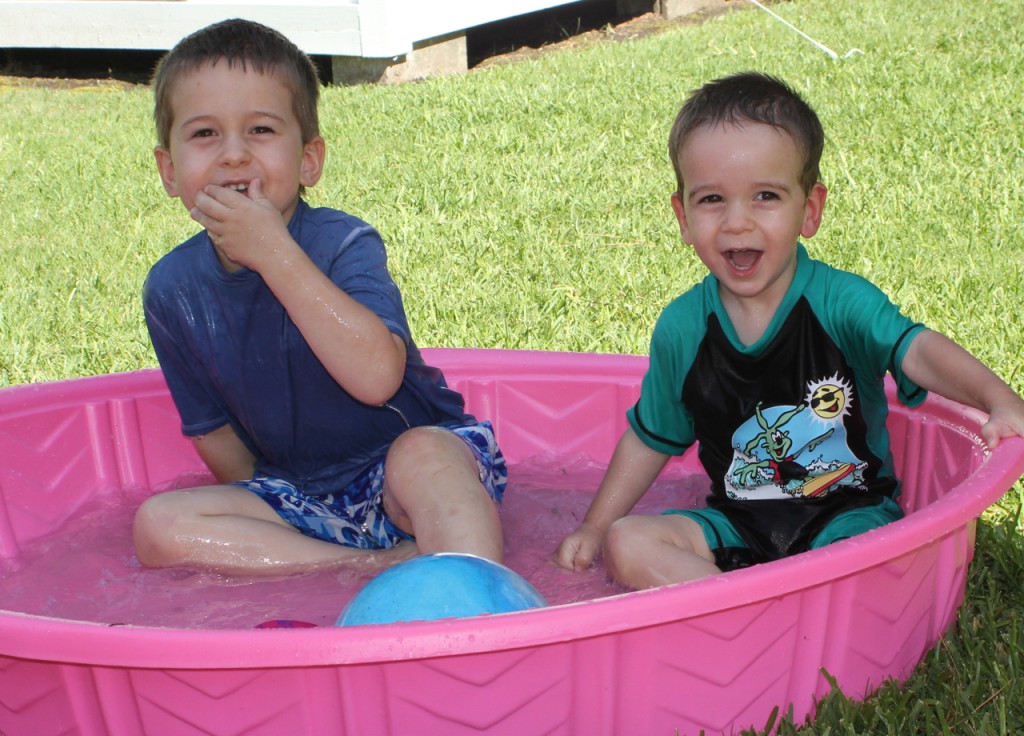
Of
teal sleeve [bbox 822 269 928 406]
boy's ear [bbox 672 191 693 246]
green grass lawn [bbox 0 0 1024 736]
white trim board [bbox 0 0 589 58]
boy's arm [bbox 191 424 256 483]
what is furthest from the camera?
white trim board [bbox 0 0 589 58]

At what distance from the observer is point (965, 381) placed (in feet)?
6.82

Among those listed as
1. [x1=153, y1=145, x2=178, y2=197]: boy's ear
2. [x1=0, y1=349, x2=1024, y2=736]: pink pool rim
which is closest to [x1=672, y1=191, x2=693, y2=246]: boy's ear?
[x1=0, y1=349, x2=1024, y2=736]: pink pool rim

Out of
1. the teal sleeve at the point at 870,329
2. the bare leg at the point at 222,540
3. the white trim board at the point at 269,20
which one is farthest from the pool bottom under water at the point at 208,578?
the white trim board at the point at 269,20

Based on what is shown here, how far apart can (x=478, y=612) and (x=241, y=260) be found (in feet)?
2.80

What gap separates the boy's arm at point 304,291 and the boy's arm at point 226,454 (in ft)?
1.90

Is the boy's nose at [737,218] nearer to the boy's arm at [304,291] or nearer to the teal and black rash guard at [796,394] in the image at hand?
the teal and black rash guard at [796,394]

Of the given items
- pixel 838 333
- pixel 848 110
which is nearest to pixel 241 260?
pixel 838 333

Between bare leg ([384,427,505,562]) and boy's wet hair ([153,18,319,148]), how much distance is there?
2.19ft

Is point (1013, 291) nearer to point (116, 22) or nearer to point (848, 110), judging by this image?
point (848, 110)

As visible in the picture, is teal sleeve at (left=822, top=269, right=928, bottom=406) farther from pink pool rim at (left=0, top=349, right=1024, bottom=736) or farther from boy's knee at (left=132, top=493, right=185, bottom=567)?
boy's knee at (left=132, top=493, right=185, bottom=567)

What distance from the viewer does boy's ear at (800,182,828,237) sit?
2.29 m

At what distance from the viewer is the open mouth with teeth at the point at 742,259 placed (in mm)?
2246

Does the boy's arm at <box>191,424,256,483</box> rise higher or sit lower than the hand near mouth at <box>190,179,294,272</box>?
lower

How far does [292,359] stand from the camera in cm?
252
